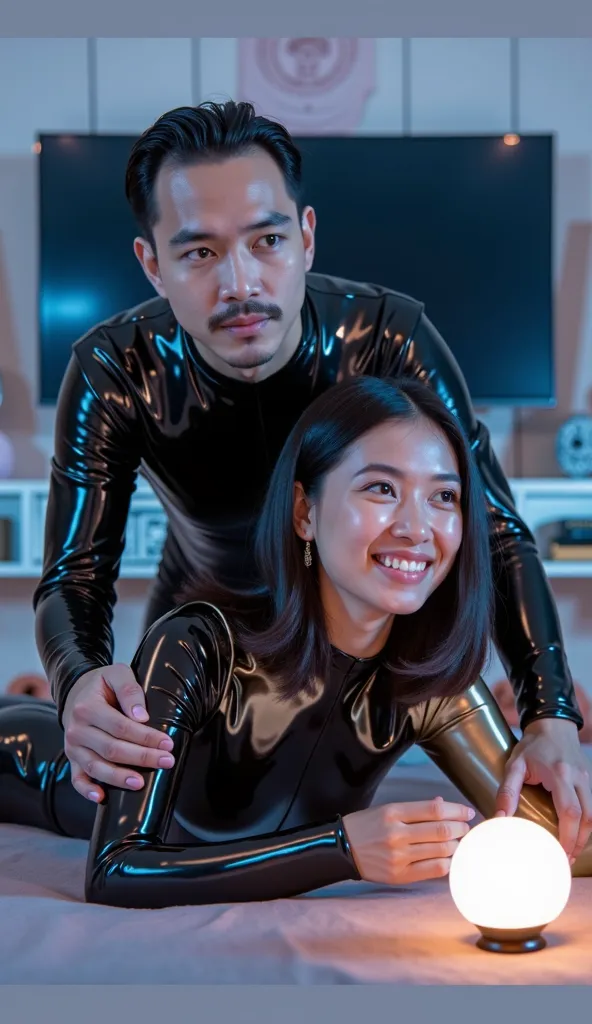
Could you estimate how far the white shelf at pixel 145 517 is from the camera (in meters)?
3.94

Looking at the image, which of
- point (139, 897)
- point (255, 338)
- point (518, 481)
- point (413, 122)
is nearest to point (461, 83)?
point (413, 122)

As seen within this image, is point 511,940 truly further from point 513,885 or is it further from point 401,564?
point 401,564

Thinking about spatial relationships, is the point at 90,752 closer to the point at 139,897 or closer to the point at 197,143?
the point at 139,897

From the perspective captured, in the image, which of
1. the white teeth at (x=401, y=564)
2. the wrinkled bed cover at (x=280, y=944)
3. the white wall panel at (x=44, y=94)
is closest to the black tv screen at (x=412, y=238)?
the white wall panel at (x=44, y=94)

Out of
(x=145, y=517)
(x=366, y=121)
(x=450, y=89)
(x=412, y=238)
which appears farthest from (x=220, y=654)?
(x=450, y=89)

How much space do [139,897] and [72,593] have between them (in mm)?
577

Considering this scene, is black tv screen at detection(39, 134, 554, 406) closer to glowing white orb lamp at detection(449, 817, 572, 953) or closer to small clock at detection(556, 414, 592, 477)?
small clock at detection(556, 414, 592, 477)

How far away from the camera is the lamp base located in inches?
46.3

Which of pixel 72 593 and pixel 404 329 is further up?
pixel 404 329

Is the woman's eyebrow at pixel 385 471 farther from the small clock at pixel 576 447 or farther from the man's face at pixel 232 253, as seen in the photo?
the small clock at pixel 576 447

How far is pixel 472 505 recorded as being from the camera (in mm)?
1529

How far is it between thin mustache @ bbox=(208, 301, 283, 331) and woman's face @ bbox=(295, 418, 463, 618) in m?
0.24

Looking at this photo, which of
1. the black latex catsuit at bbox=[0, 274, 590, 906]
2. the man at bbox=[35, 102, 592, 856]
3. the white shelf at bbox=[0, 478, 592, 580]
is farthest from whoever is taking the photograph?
the white shelf at bbox=[0, 478, 592, 580]

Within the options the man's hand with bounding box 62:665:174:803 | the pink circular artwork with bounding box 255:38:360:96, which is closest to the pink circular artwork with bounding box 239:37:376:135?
the pink circular artwork with bounding box 255:38:360:96
